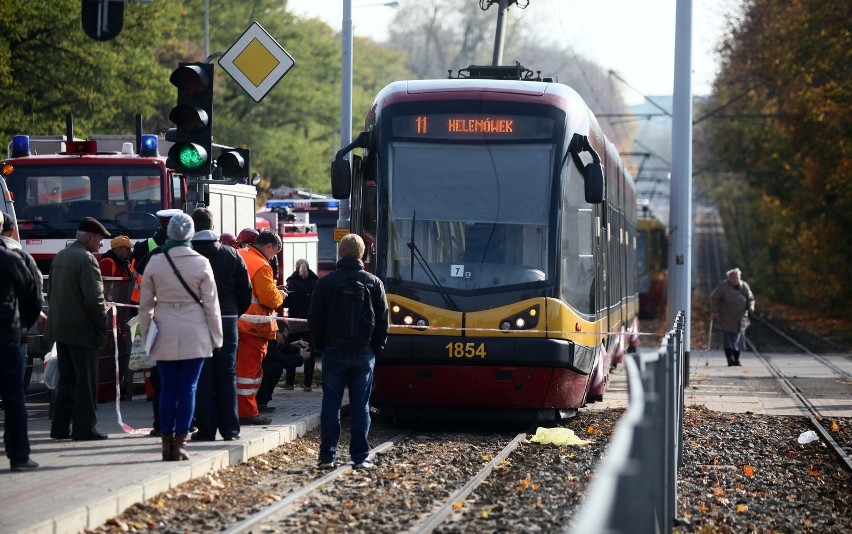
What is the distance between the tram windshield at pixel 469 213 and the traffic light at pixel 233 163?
4.89 ft

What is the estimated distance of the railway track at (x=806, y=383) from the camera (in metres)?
14.7

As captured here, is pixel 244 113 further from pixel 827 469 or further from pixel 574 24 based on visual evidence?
pixel 827 469

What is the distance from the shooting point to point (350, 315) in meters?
11.5

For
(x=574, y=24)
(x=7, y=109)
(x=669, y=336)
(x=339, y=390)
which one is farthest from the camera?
(x=574, y=24)

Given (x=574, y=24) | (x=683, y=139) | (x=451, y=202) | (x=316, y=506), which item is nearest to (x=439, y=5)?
(x=574, y=24)

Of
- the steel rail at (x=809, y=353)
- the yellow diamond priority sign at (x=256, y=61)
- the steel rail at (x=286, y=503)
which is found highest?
the yellow diamond priority sign at (x=256, y=61)

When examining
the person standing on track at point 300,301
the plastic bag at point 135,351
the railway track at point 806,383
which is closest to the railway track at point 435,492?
the plastic bag at point 135,351

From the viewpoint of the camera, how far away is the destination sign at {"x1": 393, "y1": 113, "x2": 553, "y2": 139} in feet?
48.7

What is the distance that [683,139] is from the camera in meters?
22.0

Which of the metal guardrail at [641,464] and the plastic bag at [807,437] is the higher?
the metal guardrail at [641,464]

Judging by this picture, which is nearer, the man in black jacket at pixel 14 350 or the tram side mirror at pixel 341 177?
the man in black jacket at pixel 14 350

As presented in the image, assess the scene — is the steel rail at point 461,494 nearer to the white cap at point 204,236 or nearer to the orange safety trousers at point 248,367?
the orange safety trousers at point 248,367

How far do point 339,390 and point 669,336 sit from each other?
3398 millimetres

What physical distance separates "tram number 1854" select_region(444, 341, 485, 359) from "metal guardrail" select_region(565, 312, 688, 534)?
4606 millimetres
